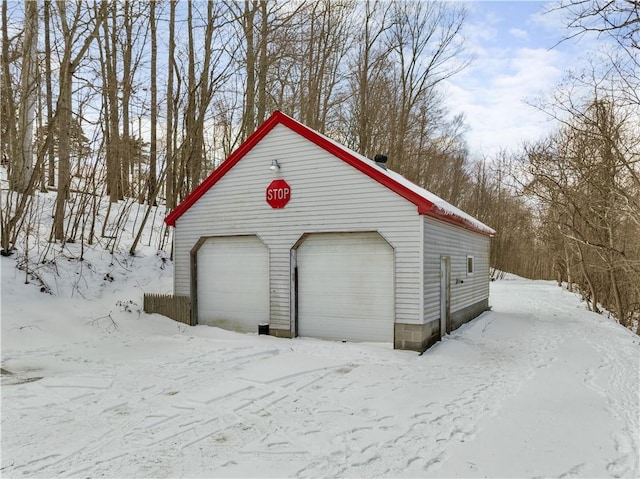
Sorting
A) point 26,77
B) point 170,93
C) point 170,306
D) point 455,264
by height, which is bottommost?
point 170,306

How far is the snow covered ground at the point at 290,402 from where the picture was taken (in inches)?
151

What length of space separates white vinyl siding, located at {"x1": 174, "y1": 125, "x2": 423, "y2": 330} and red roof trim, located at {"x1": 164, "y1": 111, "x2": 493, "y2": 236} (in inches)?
4.4

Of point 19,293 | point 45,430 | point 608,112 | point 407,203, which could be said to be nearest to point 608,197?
point 608,112

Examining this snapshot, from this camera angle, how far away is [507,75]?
1064cm

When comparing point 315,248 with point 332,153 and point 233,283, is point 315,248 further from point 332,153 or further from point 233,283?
point 233,283

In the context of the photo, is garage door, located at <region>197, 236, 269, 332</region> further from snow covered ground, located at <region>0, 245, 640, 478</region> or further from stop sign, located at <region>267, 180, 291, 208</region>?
stop sign, located at <region>267, 180, 291, 208</region>

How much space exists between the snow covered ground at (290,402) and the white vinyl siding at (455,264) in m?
1.09

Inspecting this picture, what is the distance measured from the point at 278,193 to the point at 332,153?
1603 millimetres

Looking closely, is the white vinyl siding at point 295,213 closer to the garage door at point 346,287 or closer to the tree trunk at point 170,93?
the garage door at point 346,287

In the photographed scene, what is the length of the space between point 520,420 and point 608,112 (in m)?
11.0

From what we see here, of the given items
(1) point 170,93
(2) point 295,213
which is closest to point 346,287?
(2) point 295,213

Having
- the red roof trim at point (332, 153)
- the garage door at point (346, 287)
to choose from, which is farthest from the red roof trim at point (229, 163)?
the garage door at point (346, 287)

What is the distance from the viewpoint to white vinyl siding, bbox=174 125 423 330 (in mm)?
8211

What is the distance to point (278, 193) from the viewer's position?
9594 millimetres
